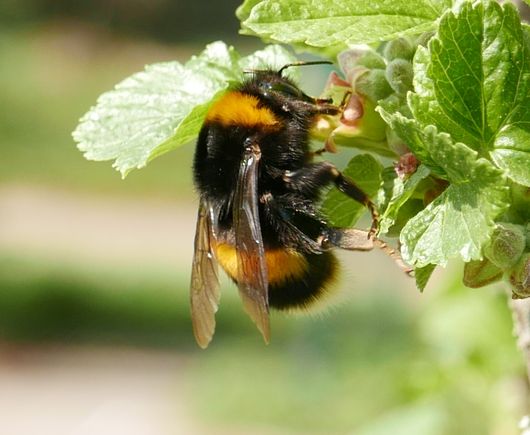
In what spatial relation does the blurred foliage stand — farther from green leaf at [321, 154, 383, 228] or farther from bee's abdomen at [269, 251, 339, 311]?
green leaf at [321, 154, 383, 228]

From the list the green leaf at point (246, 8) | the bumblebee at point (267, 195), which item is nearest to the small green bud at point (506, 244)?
the bumblebee at point (267, 195)

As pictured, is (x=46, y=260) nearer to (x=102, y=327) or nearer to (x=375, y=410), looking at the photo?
(x=102, y=327)

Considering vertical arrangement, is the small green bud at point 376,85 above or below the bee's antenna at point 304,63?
below

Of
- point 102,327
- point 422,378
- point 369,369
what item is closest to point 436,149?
point 422,378

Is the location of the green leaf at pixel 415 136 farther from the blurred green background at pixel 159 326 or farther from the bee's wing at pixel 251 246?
the blurred green background at pixel 159 326

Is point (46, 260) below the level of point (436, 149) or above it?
below
